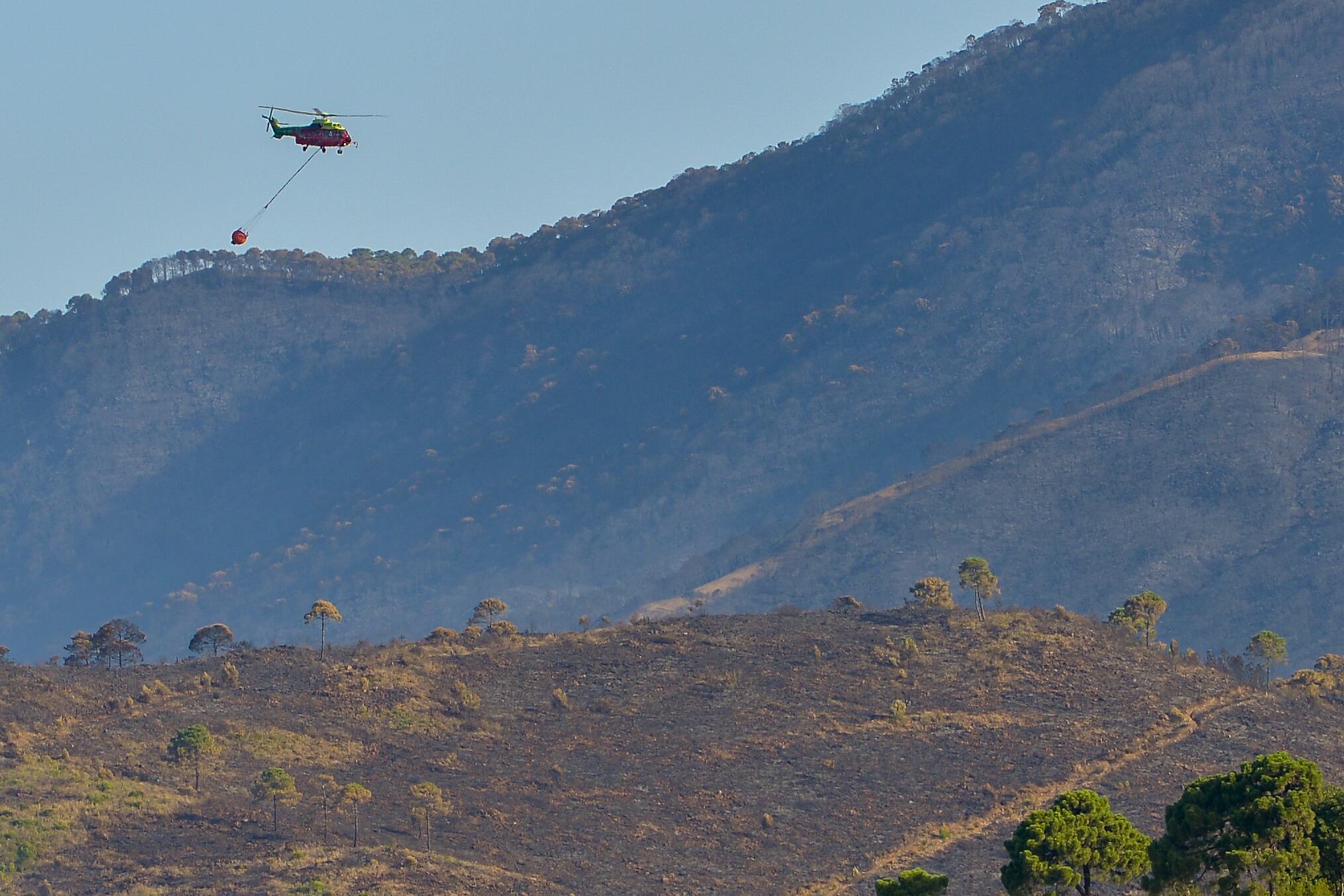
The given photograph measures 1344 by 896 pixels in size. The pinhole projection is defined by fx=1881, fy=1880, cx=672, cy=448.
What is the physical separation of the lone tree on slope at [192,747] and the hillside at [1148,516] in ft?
271

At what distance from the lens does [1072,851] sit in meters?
41.3

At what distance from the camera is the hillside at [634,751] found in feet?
214

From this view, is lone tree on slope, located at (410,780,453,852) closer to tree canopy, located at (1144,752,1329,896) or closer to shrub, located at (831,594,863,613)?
shrub, located at (831,594,863,613)

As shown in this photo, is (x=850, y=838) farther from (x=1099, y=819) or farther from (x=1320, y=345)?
(x=1320, y=345)

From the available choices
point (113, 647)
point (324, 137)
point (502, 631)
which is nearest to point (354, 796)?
point (324, 137)

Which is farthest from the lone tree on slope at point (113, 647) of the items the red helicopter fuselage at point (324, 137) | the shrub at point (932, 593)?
the shrub at point (932, 593)

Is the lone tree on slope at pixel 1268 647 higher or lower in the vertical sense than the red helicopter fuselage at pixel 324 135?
lower

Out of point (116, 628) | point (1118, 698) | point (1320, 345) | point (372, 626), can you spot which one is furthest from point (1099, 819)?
point (372, 626)

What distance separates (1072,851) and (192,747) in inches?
1697

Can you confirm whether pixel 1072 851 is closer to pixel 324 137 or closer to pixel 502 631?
pixel 324 137

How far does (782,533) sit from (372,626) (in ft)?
146

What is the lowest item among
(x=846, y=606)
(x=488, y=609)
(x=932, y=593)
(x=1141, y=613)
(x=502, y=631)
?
(x=1141, y=613)

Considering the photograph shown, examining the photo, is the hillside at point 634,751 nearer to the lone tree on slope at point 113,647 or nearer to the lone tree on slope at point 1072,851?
the lone tree on slope at point 113,647

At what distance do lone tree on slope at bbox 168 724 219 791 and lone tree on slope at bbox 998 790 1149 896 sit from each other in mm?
41148
